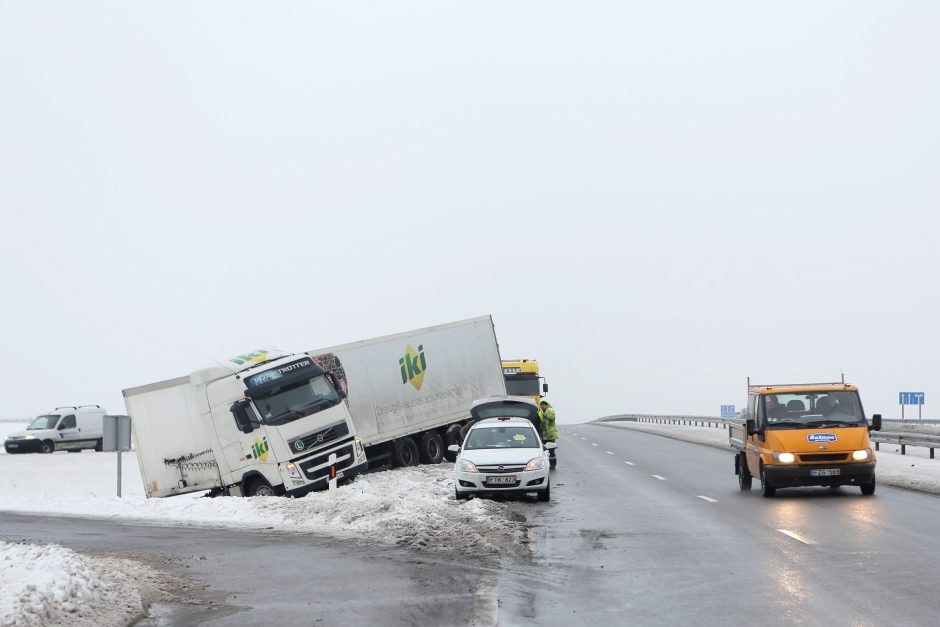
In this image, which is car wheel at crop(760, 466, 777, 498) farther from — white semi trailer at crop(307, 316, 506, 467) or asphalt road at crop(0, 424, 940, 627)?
white semi trailer at crop(307, 316, 506, 467)

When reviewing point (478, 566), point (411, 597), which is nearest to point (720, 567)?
point (478, 566)

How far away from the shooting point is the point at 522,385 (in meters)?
40.0

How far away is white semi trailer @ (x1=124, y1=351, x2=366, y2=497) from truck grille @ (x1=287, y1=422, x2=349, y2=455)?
2cm

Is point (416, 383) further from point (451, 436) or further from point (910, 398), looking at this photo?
point (910, 398)

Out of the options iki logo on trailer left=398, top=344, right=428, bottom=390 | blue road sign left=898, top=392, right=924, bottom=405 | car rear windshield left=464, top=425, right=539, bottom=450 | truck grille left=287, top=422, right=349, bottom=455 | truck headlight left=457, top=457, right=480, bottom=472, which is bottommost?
blue road sign left=898, top=392, right=924, bottom=405

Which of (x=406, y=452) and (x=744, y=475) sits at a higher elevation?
(x=406, y=452)

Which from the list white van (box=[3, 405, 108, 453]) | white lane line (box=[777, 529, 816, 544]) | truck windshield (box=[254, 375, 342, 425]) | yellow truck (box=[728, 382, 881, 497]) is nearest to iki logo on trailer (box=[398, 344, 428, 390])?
truck windshield (box=[254, 375, 342, 425])

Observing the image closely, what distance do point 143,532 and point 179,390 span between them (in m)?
7.95

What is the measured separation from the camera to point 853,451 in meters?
19.6

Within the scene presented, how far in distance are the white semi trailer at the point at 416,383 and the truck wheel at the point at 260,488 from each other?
7.61m

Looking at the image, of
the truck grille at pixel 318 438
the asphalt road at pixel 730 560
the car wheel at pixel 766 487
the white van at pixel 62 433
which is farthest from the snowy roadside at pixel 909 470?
the white van at pixel 62 433

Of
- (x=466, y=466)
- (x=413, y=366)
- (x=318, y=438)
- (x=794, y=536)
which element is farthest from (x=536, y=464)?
(x=413, y=366)

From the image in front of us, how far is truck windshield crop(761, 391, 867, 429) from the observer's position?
19984 millimetres

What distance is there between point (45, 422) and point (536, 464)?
4106cm
